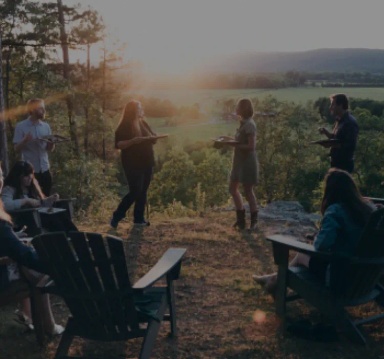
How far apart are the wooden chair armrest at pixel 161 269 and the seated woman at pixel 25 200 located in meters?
1.61

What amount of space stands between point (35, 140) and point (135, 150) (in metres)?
1.32

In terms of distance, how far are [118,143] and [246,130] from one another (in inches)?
68.2

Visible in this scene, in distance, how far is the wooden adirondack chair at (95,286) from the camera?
332cm

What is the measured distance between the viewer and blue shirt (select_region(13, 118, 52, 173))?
22.3 ft

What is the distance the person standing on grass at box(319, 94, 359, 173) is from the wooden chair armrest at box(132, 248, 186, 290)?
3.28m

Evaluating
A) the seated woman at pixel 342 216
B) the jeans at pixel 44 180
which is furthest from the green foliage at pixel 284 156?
the seated woman at pixel 342 216

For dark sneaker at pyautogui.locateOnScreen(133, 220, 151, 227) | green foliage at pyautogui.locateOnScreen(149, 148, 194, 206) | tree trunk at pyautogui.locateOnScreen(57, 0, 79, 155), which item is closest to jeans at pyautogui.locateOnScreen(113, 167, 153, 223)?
dark sneaker at pyautogui.locateOnScreen(133, 220, 151, 227)

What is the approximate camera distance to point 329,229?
3.86 meters

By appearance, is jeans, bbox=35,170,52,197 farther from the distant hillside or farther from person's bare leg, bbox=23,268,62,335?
the distant hillside

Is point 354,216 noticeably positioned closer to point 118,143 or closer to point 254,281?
point 254,281

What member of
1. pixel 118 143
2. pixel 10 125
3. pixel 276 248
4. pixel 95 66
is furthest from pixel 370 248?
pixel 95 66

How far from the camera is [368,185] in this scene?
34.6 metres

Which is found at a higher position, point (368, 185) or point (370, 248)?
point (370, 248)

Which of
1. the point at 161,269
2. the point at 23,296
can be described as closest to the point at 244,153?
the point at 161,269
